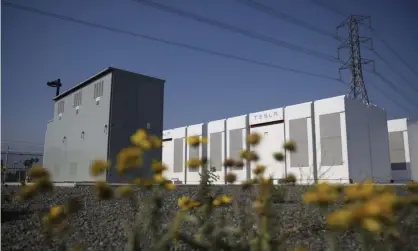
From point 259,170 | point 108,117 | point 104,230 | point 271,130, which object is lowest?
point 104,230

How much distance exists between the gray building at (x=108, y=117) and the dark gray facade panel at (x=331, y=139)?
10.2 metres

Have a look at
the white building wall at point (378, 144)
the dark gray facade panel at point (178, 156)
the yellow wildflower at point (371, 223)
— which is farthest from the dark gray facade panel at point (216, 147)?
the yellow wildflower at point (371, 223)

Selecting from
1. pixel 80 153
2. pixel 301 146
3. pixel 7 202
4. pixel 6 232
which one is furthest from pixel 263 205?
pixel 301 146

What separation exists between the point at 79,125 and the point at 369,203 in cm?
1507

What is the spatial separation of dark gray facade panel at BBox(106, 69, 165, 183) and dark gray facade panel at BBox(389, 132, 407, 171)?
1925 cm

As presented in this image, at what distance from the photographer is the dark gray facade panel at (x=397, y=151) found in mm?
23556

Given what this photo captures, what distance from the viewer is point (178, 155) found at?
96.0 feet

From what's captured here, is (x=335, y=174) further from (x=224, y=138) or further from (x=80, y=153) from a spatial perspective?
(x=80, y=153)

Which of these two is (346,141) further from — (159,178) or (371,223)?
(371,223)

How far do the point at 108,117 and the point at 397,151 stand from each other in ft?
71.0

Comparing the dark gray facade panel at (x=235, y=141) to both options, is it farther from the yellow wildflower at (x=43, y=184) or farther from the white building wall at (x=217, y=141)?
the yellow wildflower at (x=43, y=184)

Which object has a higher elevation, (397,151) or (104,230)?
(397,151)

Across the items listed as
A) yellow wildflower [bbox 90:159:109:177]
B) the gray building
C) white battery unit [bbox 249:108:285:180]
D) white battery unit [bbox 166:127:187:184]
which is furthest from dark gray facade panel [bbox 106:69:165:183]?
white battery unit [bbox 166:127:187:184]

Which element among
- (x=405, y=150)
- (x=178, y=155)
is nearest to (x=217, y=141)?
(x=178, y=155)
